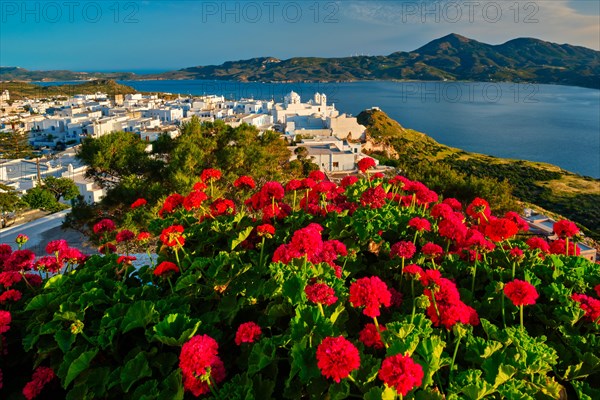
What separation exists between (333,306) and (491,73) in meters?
167

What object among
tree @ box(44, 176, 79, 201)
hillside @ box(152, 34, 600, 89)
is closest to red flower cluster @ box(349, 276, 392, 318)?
tree @ box(44, 176, 79, 201)

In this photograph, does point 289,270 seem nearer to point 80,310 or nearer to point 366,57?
point 80,310

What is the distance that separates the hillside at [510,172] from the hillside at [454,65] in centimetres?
11607

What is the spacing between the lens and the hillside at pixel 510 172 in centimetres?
2794

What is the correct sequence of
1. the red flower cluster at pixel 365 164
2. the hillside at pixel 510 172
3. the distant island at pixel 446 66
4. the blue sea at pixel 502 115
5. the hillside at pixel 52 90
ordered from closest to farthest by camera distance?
the red flower cluster at pixel 365 164
the hillside at pixel 510 172
the blue sea at pixel 502 115
the hillside at pixel 52 90
the distant island at pixel 446 66

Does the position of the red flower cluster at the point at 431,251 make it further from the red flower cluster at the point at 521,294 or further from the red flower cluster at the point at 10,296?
the red flower cluster at the point at 10,296

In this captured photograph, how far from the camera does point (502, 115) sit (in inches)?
3794

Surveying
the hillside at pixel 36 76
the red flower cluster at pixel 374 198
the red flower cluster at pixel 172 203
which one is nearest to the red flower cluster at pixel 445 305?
the red flower cluster at pixel 374 198

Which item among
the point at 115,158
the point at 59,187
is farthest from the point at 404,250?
the point at 59,187

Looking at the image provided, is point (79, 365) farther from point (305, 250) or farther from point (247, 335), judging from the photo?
point (305, 250)

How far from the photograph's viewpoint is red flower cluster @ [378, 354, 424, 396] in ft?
4.08

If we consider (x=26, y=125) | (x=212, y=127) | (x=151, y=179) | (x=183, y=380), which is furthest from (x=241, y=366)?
(x=26, y=125)

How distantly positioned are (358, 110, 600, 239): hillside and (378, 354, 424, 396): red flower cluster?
1525 centimetres

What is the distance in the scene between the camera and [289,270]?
203 cm
